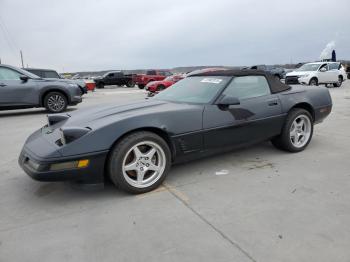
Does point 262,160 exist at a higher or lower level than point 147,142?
lower

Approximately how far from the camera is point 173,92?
4.34 meters

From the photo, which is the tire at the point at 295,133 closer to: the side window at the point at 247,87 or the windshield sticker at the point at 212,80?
the side window at the point at 247,87

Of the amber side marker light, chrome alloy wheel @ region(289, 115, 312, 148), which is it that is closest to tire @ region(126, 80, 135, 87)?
chrome alloy wheel @ region(289, 115, 312, 148)

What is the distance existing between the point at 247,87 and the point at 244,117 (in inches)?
19.4

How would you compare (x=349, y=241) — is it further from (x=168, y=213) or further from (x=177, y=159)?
(x=177, y=159)

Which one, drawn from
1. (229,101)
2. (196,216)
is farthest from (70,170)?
(229,101)

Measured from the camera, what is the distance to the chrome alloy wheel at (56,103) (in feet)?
30.4

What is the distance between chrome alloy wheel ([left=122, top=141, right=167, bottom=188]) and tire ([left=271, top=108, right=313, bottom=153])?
196 cm

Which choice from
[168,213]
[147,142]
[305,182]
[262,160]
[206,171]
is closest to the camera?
[168,213]

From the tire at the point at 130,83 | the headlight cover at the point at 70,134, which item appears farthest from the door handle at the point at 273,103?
the tire at the point at 130,83

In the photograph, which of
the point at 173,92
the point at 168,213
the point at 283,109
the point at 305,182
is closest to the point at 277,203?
the point at 305,182

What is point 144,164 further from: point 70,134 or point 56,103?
point 56,103

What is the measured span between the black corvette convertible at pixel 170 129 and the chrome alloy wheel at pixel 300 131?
14 mm

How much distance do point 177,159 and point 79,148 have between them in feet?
3.57
